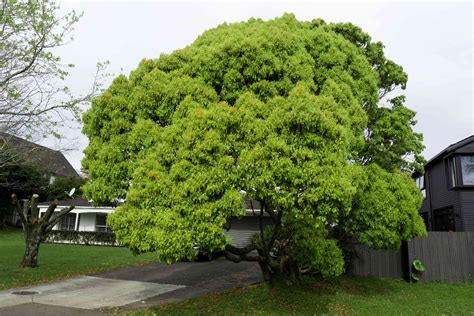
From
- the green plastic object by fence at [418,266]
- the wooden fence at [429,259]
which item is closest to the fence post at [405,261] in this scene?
the wooden fence at [429,259]

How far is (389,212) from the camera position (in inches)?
396

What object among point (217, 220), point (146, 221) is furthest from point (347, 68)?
point (146, 221)

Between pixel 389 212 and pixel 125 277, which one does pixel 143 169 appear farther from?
pixel 125 277

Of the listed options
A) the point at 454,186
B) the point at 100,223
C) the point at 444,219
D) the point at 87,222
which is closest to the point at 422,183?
the point at 444,219

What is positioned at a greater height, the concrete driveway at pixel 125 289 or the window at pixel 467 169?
the window at pixel 467 169

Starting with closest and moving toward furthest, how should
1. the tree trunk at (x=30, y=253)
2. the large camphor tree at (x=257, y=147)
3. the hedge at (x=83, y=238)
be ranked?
1. the large camphor tree at (x=257, y=147)
2. the tree trunk at (x=30, y=253)
3. the hedge at (x=83, y=238)

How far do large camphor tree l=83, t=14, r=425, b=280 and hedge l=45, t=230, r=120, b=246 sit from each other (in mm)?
16618

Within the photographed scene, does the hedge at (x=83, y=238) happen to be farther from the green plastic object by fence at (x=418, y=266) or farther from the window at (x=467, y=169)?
the window at (x=467, y=169)

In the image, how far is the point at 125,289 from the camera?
12047 mm

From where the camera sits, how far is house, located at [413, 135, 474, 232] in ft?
60.0

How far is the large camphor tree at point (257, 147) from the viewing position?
6.60 m

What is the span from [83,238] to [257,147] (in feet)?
73.0

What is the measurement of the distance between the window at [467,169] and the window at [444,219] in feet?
6.09

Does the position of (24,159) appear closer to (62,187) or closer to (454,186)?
(454,186)
